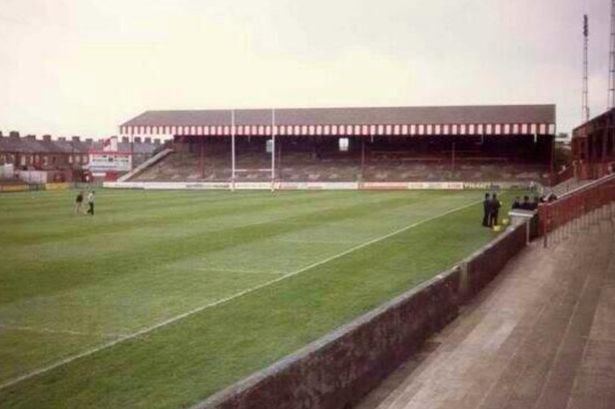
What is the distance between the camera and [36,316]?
13344 mm

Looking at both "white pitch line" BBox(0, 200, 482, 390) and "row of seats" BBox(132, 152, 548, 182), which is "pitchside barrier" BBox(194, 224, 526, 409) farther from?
"row of seats" BBox(132, 152, 548, 182)

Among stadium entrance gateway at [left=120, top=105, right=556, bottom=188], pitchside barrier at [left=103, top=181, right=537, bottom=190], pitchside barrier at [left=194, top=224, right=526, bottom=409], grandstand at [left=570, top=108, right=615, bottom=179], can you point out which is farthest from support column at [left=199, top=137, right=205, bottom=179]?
pitchside barrier at [left=194, top=224, right=526, bottom=409]

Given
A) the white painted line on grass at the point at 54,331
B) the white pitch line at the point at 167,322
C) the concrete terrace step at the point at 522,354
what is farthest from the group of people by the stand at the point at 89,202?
the concrete terrace step at the point at 522,354

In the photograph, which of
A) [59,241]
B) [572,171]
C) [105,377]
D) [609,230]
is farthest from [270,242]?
[572,171]

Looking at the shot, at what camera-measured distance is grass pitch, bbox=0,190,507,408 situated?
9.69 meters

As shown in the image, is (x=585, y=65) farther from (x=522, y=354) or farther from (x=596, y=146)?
(x=522, y=354)

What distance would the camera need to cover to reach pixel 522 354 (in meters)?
10.4

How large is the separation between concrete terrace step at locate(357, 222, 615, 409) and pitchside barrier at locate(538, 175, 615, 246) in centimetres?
797

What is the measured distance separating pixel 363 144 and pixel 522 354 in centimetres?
6263

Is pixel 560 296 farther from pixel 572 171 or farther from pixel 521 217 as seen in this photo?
pixel 572 171

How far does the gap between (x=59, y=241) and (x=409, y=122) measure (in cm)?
4838

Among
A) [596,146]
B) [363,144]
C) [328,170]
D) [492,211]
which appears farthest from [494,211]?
[363,144]

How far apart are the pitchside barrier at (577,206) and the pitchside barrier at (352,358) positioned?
39.3 feet

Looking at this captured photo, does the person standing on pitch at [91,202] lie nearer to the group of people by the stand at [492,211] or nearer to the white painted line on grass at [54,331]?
the group of people by the stand at [492,211]
